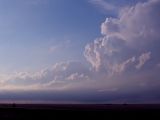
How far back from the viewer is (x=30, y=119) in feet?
168

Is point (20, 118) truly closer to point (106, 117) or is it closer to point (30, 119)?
point (30, 119)

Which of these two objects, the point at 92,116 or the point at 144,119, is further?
the point at 92,116

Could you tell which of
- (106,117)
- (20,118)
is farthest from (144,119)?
(20,118)

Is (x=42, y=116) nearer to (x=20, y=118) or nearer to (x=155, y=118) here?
(x=20, y=118)

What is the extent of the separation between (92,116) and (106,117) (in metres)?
2.39

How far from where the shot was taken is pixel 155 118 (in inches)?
2034

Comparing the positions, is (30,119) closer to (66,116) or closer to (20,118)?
(20,118)

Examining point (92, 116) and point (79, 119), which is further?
point (92, 116)

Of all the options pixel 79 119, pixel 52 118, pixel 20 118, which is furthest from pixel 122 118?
pixel 20 118

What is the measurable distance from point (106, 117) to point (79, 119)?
4.31 m

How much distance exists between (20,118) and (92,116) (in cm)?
1023

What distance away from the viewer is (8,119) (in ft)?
169

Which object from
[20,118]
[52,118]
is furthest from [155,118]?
[20,118]

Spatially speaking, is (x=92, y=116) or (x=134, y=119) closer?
(x=134, y=119)
